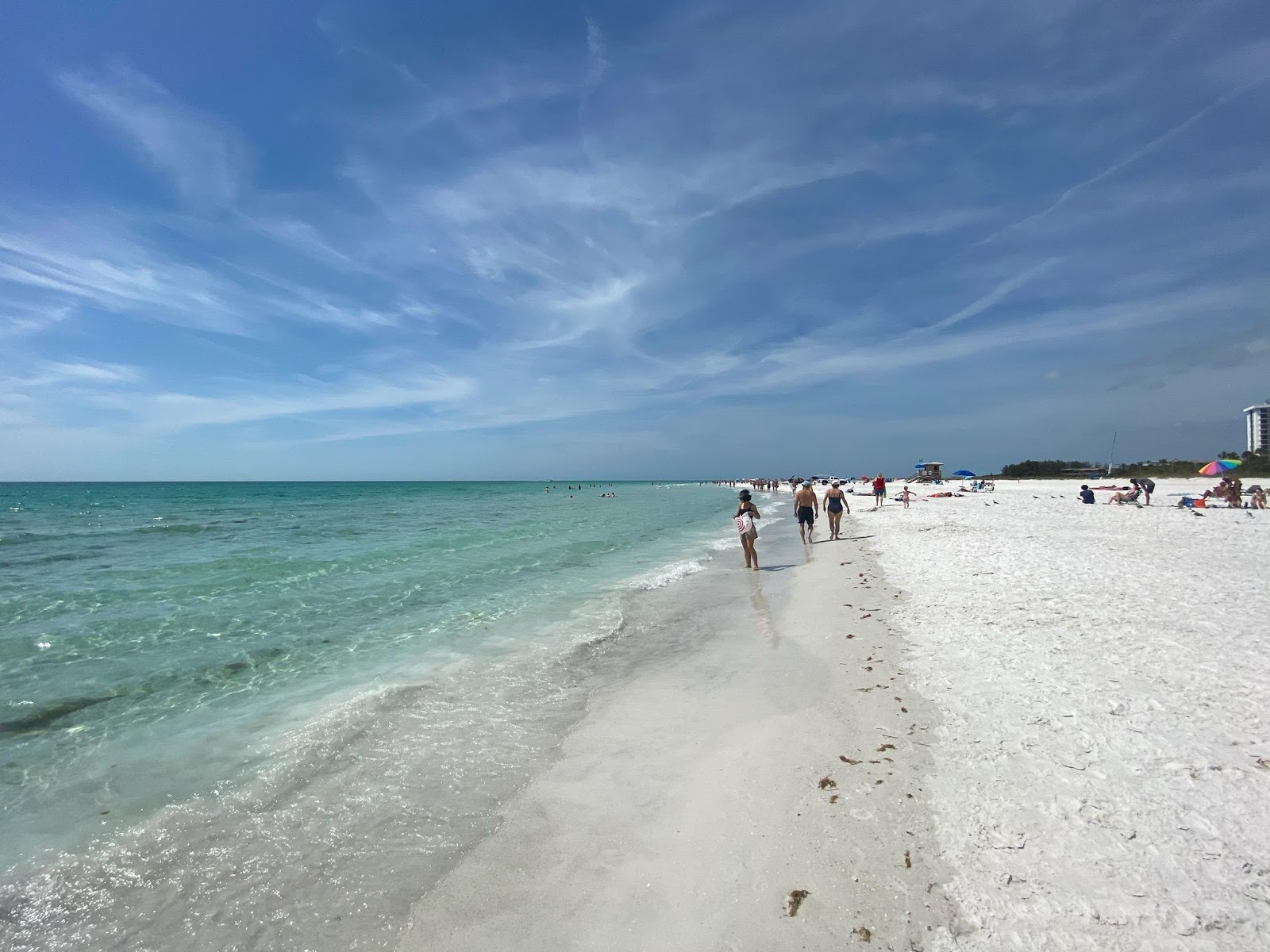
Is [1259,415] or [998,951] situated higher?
[1259,415]

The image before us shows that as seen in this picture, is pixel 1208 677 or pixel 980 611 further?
pixel 980 611

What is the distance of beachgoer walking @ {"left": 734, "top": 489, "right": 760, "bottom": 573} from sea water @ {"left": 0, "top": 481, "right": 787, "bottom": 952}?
177 cm

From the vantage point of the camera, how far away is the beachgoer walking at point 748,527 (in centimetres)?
1449

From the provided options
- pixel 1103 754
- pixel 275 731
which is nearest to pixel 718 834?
pixel 1103 754

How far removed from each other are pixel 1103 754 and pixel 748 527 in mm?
10385

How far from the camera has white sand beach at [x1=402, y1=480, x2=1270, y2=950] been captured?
2877 millimetres

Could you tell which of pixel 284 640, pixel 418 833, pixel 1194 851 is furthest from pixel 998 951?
pixel 284 640

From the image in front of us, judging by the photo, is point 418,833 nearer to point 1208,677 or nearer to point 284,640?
point 284,640

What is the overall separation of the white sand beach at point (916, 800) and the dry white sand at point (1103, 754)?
0.02m

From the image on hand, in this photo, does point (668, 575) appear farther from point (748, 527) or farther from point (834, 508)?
point (834, 508)

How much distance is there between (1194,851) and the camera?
3.08m

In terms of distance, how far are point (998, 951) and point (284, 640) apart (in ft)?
32.6

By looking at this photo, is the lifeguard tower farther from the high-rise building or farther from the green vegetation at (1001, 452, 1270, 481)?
the high-rise building

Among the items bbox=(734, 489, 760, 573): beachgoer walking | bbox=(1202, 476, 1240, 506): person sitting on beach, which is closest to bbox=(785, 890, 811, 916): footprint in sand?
bbox=(734, 489, 760, 573): beachgoer walking
